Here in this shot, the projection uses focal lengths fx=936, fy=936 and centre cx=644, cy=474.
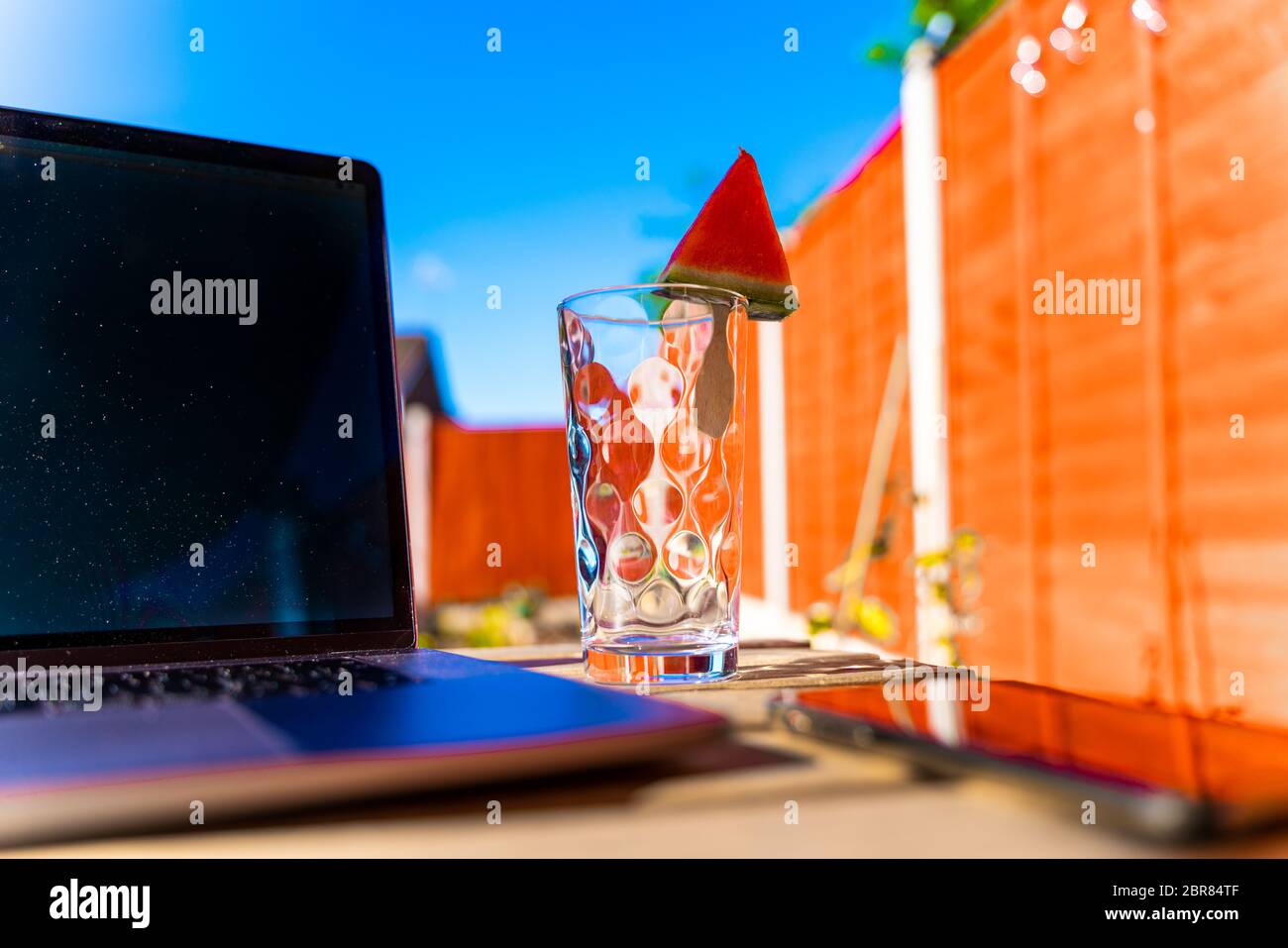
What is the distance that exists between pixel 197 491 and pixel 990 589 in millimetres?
3161

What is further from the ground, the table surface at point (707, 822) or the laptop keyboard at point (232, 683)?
the laptop keyboard at point (232, 683)

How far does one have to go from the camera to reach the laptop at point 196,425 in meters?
0.62

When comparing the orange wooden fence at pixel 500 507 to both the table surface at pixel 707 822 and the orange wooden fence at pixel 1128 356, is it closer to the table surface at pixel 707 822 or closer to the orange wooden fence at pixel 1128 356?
the orange wooden fence at pixel 1128 356

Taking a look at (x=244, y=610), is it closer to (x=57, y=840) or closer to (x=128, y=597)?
(x=128, y=597)

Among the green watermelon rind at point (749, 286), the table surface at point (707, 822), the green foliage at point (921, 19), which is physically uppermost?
the green foliage at point (921, 19)

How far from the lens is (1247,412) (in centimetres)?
217

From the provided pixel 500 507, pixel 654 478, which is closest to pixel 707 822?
pixel 654 478

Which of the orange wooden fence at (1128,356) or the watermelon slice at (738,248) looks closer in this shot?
the watermelon slice at (738,248)

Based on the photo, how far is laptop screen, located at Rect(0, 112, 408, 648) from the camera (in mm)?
638

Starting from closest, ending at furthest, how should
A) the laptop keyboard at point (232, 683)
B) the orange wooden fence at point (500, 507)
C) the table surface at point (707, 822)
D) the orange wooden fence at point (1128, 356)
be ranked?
the table surface at point (707, 822)
the laptop keyboard at point (232, 683)
the orange wooden fence at point (1128, 356)
the orange wooden fence at point (500, 507)

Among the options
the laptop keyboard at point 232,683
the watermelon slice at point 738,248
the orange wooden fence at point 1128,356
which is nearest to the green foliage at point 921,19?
the orange wooden fence at point 1128,356

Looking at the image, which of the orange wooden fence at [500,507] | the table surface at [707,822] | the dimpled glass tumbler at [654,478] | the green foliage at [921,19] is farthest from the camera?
the orange wooden fence at [500,507]

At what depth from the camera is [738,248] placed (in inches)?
28.3

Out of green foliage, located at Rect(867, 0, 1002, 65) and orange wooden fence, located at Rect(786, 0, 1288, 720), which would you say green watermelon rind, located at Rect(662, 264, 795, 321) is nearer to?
orange wooden fence, located at Rect(786, 0, 1288, 720)
